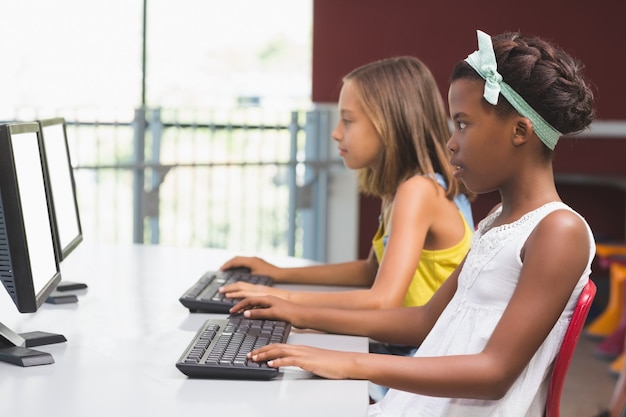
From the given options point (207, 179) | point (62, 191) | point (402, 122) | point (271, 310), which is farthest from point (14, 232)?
point (207, 179)

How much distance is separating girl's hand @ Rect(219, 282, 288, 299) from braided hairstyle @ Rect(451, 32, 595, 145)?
679 mm

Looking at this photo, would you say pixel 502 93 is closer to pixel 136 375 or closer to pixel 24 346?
pixel 136 375

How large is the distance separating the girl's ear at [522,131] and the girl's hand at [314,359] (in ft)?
1.33

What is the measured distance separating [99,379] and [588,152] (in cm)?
485

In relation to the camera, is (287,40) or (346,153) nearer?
(346,153)

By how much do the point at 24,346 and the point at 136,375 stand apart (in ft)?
0.85

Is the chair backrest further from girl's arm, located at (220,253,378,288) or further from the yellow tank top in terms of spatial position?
girl's arm, located at (220,253,378,288)

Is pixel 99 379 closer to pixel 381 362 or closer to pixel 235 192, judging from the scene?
pixel 381 362

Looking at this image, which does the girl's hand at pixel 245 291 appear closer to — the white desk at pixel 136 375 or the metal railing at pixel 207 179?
the white desk at pixel 136 375

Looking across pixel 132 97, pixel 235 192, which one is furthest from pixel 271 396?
pixel 132 97

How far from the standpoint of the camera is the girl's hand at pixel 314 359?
1.43 m

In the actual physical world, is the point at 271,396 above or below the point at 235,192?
above

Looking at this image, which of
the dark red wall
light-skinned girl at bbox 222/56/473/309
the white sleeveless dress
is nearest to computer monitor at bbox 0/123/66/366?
the white sleeveless dress

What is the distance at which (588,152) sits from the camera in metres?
5.85
